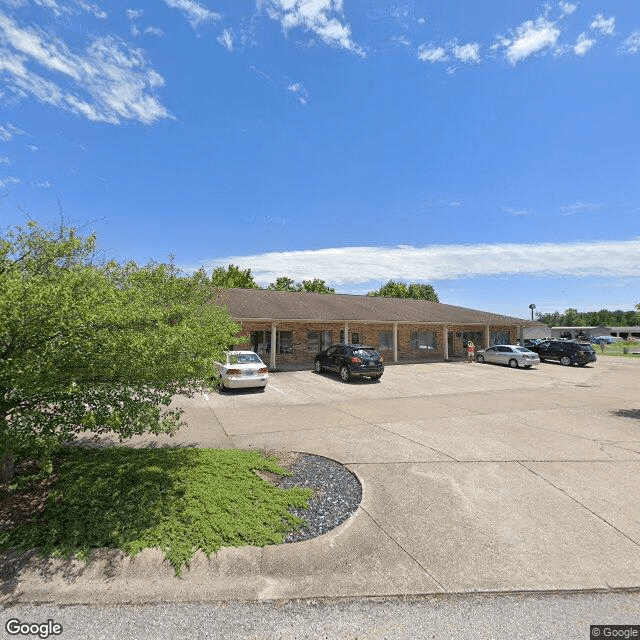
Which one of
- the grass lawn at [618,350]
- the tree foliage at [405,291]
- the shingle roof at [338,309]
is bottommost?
the grass lawn at [618,350]

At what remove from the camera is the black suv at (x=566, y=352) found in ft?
81.6

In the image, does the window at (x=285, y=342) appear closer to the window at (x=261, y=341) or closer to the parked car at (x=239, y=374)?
the window at (x=261, y=341)

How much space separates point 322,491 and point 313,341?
1764 cm

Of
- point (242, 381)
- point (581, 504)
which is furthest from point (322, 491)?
point (242, 381)

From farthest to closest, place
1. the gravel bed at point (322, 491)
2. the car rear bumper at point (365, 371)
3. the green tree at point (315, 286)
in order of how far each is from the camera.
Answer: the green tree at point (315, 286), the car rear bumper at point (365, 371), the gravel bed at point (322, 491)

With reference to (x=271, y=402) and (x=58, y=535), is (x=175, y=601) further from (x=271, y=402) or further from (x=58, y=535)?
(x=271, y=402)

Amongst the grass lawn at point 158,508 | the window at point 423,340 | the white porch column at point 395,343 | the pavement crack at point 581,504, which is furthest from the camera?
the window at point 423,340

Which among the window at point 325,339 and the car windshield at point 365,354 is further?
the window at point 325,339

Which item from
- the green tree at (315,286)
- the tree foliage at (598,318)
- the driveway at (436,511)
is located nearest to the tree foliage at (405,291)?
the green tree at (315,286)

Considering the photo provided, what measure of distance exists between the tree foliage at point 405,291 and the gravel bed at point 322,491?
1987 inches

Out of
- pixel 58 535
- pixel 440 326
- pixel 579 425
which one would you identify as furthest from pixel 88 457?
pixel 440 326

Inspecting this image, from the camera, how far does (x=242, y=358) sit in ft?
45.7

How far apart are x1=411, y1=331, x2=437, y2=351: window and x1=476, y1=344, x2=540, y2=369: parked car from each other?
3.49 metres

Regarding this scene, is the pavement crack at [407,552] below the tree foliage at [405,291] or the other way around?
below
